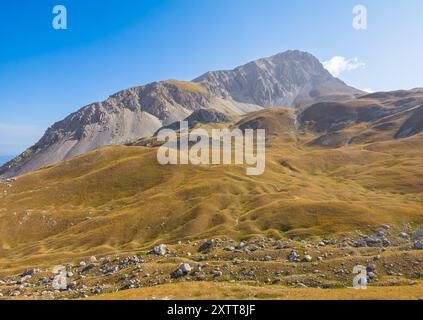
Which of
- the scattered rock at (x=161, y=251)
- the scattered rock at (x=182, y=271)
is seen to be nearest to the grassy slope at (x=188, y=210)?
the scattered rock at (x=161, y=251)

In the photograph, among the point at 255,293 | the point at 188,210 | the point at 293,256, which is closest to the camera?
the point at 255,293

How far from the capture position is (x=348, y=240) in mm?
93062

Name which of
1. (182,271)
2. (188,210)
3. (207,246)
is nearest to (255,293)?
(182,271)

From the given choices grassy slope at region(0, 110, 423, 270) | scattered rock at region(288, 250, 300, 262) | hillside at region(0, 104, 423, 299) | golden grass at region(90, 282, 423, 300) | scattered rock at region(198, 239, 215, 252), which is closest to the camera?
golden grass at region(90, 282, 423, 300)

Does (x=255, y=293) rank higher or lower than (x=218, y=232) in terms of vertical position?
higher

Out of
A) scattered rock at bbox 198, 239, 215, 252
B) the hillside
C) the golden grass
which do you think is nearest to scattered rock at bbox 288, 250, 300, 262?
the hillside

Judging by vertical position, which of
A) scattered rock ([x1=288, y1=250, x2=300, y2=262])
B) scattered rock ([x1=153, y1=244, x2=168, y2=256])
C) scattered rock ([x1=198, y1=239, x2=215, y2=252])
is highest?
scattered rock ([x1=288, y1=250, x2=300, y2=262])

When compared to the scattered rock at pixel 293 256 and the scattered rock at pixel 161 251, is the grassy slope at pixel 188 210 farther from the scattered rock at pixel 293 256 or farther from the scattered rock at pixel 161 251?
the scattered rock at pixel 293 256

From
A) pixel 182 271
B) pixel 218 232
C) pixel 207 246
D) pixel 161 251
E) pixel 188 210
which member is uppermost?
pixel 188 210

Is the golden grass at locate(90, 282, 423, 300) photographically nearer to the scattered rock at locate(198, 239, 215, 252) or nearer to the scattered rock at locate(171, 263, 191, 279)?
the scattered rock at locate(171, 263, 191, 279)

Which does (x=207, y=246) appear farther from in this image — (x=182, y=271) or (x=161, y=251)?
(x=182, y=271)

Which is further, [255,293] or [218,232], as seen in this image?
[218,232]

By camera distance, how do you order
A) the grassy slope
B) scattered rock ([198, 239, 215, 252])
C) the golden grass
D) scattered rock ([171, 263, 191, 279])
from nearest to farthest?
the golden grass, scattered rock ([171, 263, 191, 279]), scattered rock ([198, 239, 215, 252]), the grassy slope
